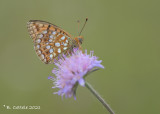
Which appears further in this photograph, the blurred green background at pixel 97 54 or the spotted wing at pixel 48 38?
the blurred green background at pixel 97 54

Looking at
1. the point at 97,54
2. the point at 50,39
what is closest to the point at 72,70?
the point at 50,39

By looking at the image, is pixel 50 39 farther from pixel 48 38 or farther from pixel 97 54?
pixel 97 54

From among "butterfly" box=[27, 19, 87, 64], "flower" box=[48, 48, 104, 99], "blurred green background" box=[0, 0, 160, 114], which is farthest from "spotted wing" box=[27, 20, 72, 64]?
"blurred green background" box=[0, 0, 160, 114]

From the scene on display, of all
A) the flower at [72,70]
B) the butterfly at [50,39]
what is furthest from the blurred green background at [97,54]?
the flower at [72,70]

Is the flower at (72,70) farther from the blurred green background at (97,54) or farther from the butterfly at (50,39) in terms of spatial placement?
the blurred green background at (97,54)

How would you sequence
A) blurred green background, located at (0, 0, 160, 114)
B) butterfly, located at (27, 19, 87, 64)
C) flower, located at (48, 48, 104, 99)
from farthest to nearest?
blurred green background, located at (0, 0, 160, 114)
butterfly, located at (27, 19, 87, 64)
flower, located at (48, 48, 104, 99)

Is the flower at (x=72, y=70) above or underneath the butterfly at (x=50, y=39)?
underneath

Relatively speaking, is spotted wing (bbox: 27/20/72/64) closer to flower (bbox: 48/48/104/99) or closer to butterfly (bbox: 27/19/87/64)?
butterfly (bbox: 27/19/87/64)
